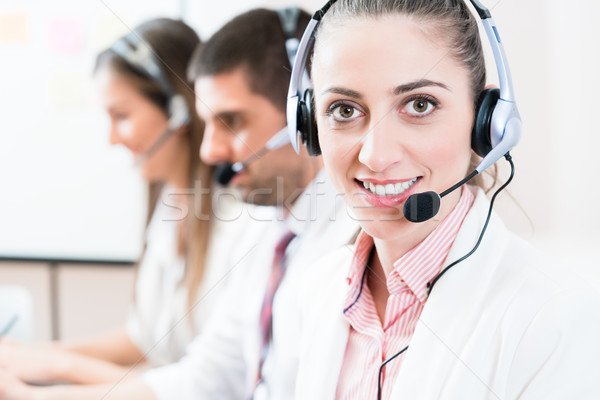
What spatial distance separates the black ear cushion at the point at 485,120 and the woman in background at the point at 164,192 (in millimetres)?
701

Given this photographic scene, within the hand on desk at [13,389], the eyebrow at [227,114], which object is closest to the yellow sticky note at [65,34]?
the eyebrow at [227,114]

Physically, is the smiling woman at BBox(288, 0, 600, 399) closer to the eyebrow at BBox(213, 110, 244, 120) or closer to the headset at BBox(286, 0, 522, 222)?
the headset at BBox(286, 0, 522, 222)

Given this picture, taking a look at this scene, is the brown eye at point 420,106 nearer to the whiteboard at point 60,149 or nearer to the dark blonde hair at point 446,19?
the dark blonde hair at point 446,19

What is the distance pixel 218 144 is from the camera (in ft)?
3.32

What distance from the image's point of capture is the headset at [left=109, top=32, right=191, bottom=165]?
1249 millimetres

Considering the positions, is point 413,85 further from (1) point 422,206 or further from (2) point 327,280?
(2) point 327,280

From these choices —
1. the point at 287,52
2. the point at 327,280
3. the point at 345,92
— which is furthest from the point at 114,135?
the point at 345,92

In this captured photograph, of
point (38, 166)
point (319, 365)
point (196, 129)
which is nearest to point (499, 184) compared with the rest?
point (319, 365)

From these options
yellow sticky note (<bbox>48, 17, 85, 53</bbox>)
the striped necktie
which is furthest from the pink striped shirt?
yellow sticky note (<bbox>48, 17, 85, 53</bbox>)

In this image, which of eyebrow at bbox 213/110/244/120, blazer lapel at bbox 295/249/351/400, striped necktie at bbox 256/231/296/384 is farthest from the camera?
eyebrow at bbox 213/110/244/120

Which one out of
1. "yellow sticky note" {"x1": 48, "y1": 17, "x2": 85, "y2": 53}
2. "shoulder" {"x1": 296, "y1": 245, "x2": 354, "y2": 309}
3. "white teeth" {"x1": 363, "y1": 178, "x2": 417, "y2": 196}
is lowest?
"shoulder" {"x1": 296, "y1": 245, "x2": 354, "y2": 309}

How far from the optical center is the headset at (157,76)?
1249mm

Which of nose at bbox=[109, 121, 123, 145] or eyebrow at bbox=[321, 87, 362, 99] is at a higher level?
eyebrow at bbox=[321, 87, 362, 99]

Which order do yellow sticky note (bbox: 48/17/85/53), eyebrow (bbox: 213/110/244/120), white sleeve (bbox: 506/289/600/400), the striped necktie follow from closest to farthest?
→ white sleeve (bbox: 506/289/600/400) → the striped necktie → eyebrow (bbox: 213/110/244/120) → yellow sticky note (bbox: 48/17/85/53)
